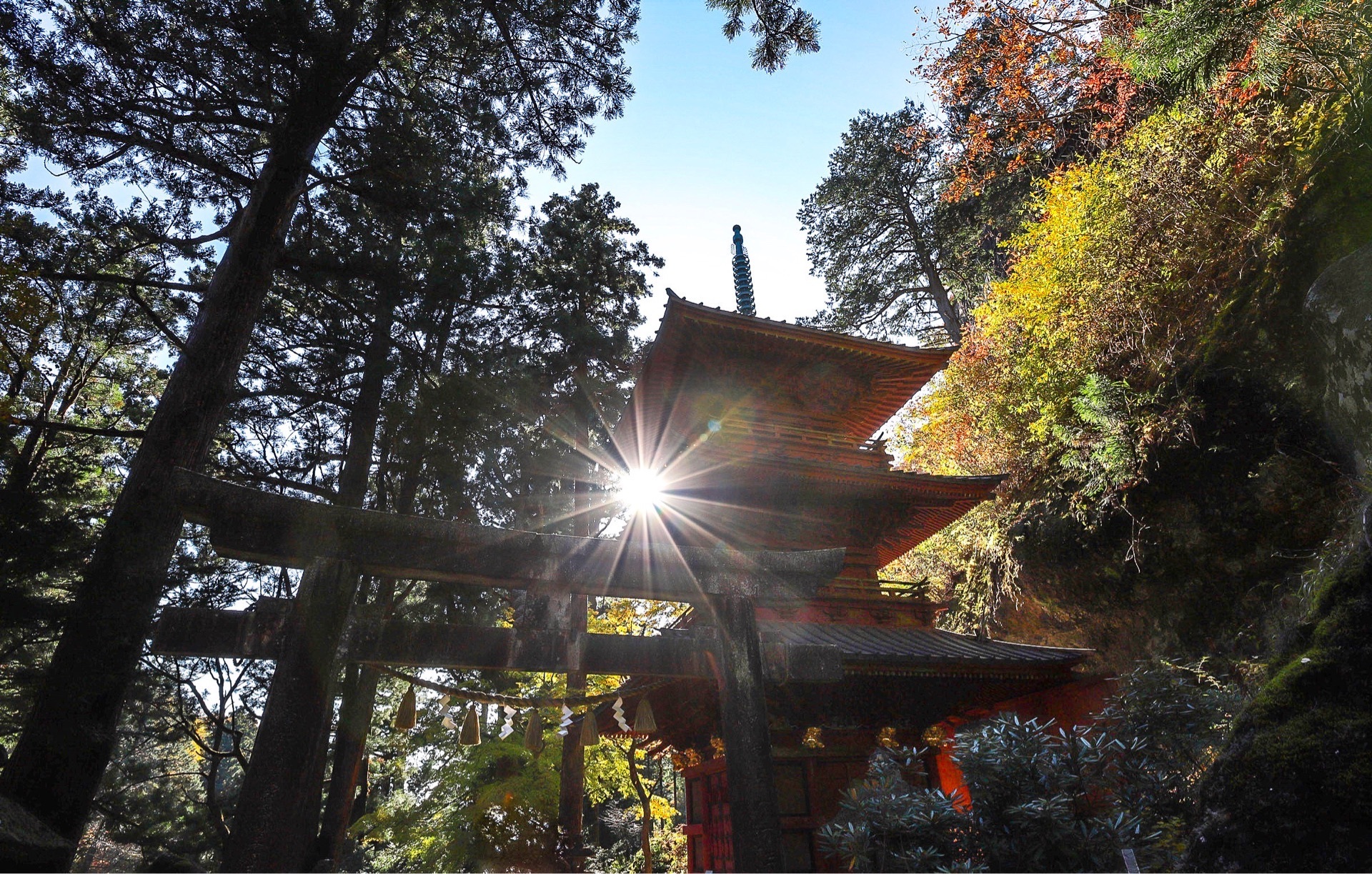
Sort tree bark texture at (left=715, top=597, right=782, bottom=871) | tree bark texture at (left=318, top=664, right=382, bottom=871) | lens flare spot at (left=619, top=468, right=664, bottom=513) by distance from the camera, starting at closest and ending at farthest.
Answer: tree bark texture at (left=715, top=597, right=782, bottom=871) → tree bark texture at (left=318, top=664, right=382, bottom=871) → lens flare spot at (left=619, top=468, right=664, bottom=513)

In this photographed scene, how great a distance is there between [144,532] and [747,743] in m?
4.80

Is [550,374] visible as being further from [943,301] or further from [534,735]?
[943,301]

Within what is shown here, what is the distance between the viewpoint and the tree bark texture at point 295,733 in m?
3.66

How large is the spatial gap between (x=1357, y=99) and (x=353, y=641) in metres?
12.2

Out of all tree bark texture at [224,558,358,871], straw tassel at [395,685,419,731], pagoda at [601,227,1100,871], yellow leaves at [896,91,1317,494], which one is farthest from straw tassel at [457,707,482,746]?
yellow leaves at [896,91,1317,494]

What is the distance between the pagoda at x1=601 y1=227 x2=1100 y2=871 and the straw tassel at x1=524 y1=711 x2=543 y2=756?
1.62m

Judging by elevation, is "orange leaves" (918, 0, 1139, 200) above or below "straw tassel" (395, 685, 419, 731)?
above

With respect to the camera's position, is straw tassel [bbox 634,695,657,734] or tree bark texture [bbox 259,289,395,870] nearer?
straw tassel [bbox 634,695,657,734]

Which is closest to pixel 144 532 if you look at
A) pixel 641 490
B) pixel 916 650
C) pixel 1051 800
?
pixel 1051 800

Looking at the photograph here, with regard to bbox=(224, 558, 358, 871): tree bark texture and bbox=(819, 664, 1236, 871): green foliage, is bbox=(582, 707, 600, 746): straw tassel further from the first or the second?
bbox=(224, 558, 358, 871): tree bark texture

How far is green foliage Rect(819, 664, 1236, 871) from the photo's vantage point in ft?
14.6

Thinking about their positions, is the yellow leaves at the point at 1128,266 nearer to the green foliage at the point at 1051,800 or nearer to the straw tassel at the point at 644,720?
the green foliage at the point at 1051,800

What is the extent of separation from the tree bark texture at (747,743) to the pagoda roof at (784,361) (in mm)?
7007

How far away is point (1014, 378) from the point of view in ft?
45.0
